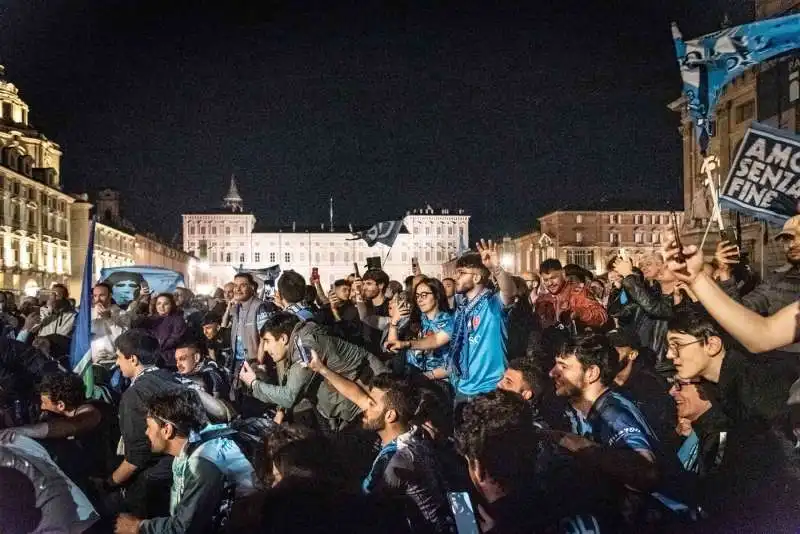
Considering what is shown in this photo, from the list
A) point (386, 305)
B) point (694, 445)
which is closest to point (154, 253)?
point (386, 305)

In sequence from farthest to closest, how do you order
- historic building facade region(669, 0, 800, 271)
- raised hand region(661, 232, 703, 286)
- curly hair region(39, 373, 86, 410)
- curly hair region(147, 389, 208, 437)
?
historic building facade region(669, 0, 800, 271), curly hair region(39, 373, 86, 410), curly hair region(147, 389, 208, 437), raised hand region(661, 232, 703, 286)

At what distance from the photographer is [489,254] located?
6793 millimetres

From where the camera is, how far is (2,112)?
65.2 meters

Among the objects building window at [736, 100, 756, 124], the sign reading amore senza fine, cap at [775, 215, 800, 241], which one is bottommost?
cap at [775, 215, 800, 241]

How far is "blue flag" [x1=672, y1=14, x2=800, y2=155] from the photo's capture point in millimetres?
5621

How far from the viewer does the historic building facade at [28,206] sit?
54094mm

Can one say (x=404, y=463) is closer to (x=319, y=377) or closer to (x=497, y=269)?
(x=319, y=377)

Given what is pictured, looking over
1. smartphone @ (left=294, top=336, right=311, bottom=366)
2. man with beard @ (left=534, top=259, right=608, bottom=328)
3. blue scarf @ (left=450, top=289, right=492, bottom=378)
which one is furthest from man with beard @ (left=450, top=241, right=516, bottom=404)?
smartphone @ (left=294, top=336, right=311, bottom=366)

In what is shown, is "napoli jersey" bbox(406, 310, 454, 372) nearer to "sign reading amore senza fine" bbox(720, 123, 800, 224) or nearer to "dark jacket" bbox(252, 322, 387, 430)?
"dark jacket" bbox(252, 322, 387, 430)

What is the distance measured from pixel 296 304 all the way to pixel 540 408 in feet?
9.93

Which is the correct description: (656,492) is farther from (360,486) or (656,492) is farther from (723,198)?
(723,198)

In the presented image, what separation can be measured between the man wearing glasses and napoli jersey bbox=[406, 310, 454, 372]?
2.98 meters

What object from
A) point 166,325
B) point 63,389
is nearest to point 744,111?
point 166,325

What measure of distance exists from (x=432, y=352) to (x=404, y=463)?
10.1 ft
